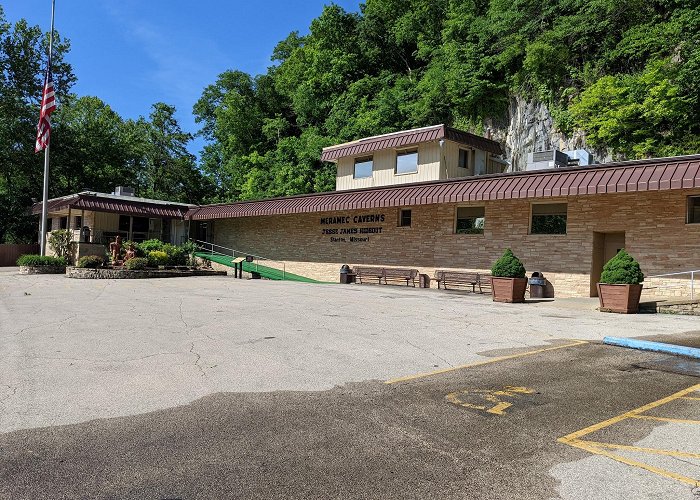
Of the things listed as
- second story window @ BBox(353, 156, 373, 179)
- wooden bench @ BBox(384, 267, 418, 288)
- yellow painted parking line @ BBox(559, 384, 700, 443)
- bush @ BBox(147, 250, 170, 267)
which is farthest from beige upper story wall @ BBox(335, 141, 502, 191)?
yellow painted parking line @ BBox(559, 384, 700, 443)

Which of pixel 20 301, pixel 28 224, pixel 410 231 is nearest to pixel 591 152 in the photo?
pixel 410 231

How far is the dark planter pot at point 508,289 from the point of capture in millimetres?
15328

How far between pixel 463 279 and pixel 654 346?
1282 centimetres

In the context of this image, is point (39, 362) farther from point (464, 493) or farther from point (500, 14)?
point (500, 14)

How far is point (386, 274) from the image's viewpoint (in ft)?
77.8

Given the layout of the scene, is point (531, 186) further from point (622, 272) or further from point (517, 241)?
point (622, 272)

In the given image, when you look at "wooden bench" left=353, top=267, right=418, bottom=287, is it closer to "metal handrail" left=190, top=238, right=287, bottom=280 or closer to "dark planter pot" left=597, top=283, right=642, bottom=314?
"metal handrail" left=190, top=238, right=287, bottom=280

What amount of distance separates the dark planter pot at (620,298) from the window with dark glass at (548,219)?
18.9 ft

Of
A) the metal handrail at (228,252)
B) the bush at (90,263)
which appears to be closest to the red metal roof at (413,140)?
Answer: the metal handrail at (228,252)

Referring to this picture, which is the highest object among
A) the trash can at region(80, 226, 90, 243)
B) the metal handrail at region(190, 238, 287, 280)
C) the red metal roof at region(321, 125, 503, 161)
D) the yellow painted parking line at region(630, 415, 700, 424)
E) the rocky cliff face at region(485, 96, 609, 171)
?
the rocky cliff face at region(485, 96, 609, 171)

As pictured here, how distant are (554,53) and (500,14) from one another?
19.4 feet

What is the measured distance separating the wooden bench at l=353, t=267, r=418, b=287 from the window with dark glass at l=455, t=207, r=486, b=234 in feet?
9.60

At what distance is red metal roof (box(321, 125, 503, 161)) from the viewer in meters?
24.2

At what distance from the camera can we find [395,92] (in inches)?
1506
